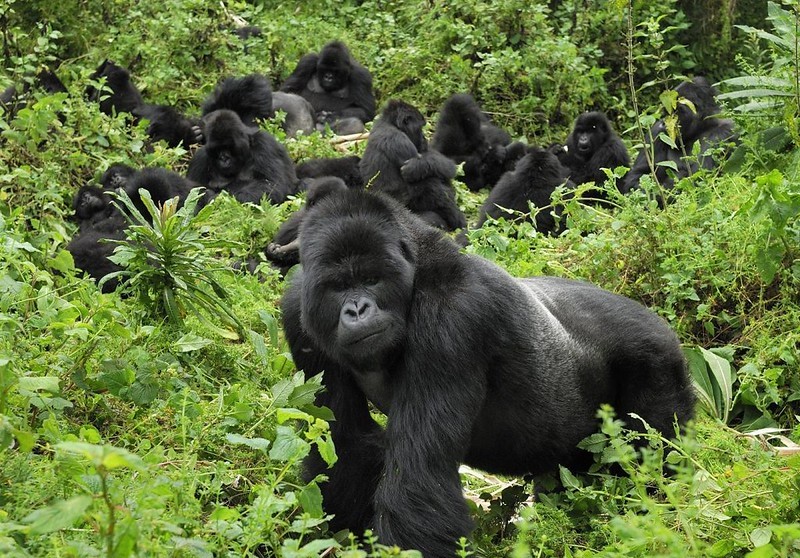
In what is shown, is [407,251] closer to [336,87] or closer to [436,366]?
[436,366]

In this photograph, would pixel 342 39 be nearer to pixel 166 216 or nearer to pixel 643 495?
pixel 166 216

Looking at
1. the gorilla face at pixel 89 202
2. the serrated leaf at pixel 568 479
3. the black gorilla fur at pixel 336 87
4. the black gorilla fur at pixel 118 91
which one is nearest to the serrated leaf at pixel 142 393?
the serrated leaf at pixel 568 479

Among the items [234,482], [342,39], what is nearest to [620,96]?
[342,39]

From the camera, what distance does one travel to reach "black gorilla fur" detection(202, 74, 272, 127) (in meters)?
9.80

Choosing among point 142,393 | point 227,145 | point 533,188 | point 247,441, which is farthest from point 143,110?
point 247,441

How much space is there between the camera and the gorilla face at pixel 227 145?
874cm

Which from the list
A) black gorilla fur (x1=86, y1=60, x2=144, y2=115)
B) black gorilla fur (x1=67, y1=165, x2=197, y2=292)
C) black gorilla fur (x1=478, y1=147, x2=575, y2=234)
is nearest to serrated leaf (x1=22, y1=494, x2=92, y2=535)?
black gorilla fur (x1=67, y1=165, x2=197, y2=292)

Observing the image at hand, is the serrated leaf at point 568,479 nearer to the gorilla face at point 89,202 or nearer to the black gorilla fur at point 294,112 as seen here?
the gorilla face at point 89,202

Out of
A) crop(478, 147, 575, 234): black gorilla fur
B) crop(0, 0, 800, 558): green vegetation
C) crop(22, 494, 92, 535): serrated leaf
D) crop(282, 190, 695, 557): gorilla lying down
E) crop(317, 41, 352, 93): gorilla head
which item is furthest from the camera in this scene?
crop(317, 41, 352, 93): gorilla head

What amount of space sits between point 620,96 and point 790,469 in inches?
326

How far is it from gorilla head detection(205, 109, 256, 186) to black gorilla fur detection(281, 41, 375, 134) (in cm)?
230

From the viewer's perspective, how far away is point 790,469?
3.30 m

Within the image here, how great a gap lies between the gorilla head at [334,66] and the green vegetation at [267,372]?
2611mm

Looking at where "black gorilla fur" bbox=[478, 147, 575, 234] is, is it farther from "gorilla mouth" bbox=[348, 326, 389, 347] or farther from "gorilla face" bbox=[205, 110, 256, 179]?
"gorilla mouth" bbox=[348, 326, 389, 347]
